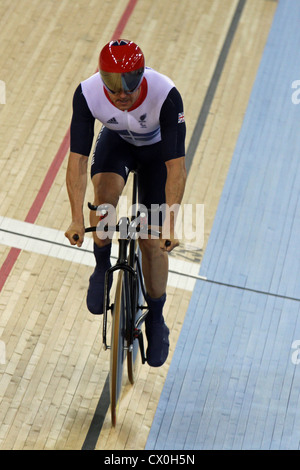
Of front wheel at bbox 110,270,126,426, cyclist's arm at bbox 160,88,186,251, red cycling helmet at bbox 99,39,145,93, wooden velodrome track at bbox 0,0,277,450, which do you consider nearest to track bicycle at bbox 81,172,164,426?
front wheel at bbox 110,270,126,426

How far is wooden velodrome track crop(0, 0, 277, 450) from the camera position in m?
3.18

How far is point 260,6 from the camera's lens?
5.40 m

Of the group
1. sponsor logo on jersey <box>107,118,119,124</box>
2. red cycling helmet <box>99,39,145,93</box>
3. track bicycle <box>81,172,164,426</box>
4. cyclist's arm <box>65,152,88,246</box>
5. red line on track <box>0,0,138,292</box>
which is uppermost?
red cycling helmet <box>99,39,145,93</box>

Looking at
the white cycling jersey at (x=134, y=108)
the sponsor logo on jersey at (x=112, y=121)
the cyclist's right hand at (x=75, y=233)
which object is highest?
the white cycling jersey at (x=134, y=108)

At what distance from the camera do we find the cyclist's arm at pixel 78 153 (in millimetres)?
2605

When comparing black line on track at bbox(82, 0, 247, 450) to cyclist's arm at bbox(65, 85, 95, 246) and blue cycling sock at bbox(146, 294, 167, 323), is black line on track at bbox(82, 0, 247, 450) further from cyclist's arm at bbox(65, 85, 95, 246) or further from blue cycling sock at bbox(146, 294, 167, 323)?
cyclist's arm at bbox(65, 85, 95, 246)

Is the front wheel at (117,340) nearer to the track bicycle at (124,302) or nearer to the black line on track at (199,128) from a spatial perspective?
→ the track bicycle at (124,302)

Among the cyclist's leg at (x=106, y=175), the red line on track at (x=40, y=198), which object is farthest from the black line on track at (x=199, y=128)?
the red line on track at (x=40, y=198)

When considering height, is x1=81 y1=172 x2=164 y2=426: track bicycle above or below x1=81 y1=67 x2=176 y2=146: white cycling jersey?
below

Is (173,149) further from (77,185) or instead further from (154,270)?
(154,270)

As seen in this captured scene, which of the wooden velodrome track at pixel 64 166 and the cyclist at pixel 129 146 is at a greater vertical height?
the cyclist at pixel 129 146

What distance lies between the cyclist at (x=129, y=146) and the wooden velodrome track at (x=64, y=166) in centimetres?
43

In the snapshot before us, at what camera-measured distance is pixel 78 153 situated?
8.64ft

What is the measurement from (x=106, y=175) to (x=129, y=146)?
179 millimetres
